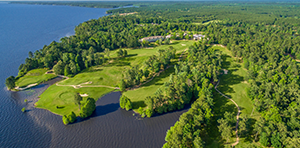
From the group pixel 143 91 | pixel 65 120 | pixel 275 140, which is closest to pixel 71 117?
pixel 65 120

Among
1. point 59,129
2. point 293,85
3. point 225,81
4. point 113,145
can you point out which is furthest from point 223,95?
point 59,129

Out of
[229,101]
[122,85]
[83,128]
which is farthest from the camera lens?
[122,85]

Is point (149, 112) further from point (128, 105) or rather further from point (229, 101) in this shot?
point (229, 101)

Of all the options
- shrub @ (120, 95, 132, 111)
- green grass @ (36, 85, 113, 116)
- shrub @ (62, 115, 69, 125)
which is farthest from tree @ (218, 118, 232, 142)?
green grass @ (36, 85, 113, 116)

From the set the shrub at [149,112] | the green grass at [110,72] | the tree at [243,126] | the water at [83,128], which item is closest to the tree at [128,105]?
the water at [83,128]

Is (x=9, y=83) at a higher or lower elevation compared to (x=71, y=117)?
higher

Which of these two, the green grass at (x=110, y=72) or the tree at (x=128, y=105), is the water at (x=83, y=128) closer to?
the tree at (x=128, y=105)

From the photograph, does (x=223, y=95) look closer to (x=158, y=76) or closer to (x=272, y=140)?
(x=272, y=140)
